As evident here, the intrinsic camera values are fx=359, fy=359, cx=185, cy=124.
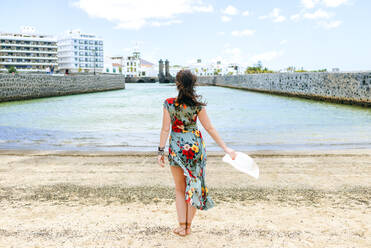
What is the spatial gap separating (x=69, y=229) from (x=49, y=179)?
2.27 meters

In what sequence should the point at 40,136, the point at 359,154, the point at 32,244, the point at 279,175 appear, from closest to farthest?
the point at 32,244 → the point at 279,175 → the point at 359,154 → the point at 40,136

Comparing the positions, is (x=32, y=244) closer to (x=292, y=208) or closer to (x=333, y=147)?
(x=292, y=208)

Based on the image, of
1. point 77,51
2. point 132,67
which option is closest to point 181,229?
point 77,51

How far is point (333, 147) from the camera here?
1029cm

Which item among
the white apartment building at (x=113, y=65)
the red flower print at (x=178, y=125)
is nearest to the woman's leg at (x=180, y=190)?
the red flower print at (x=178, y=125)

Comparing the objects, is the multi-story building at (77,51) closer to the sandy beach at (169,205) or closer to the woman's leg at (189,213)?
the sandy beach at (169,205)

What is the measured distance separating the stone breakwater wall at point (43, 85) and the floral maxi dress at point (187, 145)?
34.5 meters

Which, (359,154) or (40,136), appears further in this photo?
(40,136)

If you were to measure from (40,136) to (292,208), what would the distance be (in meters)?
11.3

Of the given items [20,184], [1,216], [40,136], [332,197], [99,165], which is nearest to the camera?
[1,216]

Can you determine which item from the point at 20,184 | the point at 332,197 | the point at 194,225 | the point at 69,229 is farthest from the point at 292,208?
the point at 20,184

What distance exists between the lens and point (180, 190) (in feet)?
11.6

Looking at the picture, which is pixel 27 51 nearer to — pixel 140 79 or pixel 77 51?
pixel 77 51

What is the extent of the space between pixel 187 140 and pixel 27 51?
127479 millimetres
